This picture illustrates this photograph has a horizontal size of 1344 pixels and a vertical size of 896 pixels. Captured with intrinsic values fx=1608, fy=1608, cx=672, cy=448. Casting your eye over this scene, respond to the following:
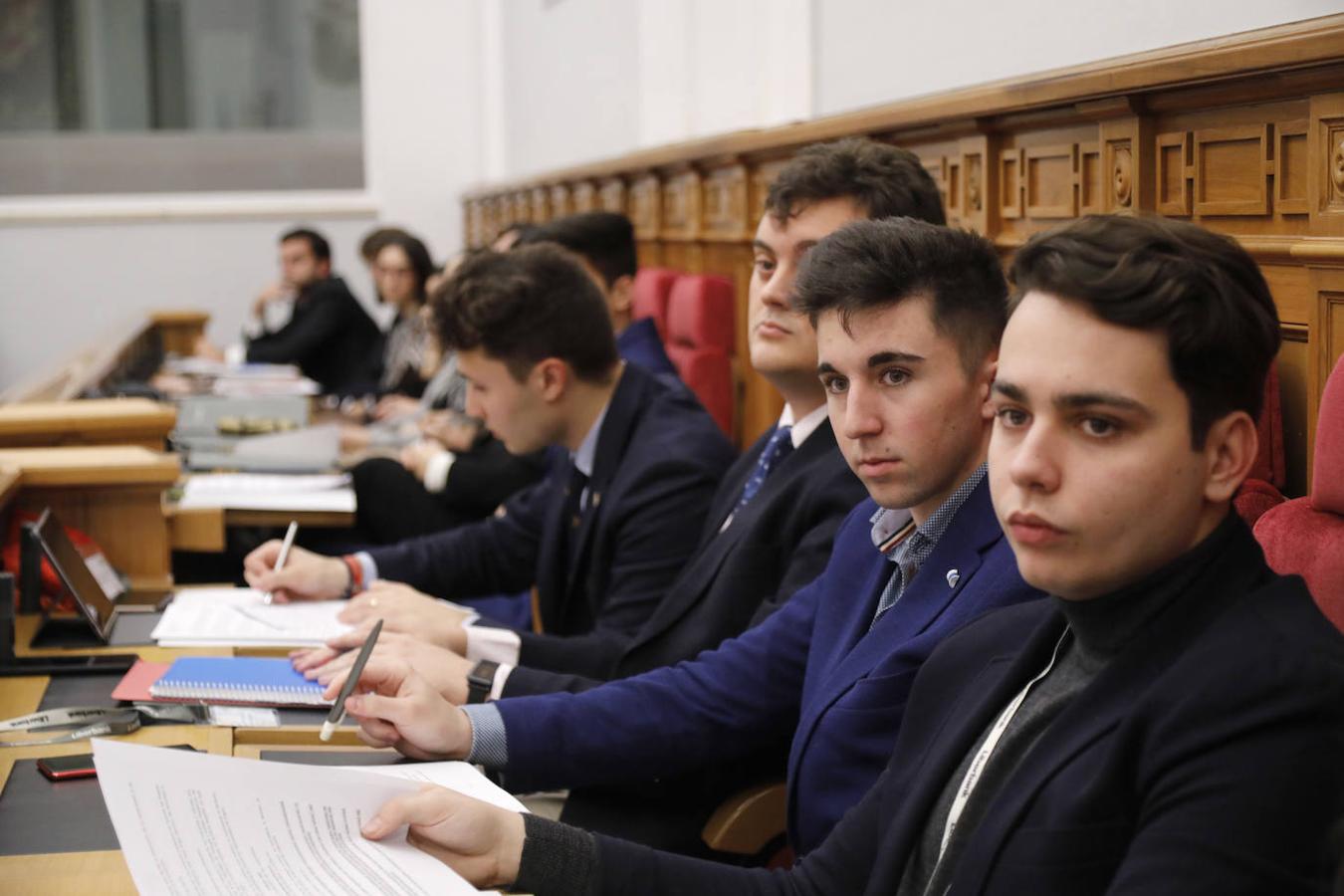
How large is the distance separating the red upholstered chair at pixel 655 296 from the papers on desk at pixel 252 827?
317cm

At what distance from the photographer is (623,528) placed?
9.43 ft

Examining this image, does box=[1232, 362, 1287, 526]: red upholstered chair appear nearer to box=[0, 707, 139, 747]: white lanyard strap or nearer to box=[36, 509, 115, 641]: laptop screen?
box=[0, 707, 139, 747]: white lanyard strap

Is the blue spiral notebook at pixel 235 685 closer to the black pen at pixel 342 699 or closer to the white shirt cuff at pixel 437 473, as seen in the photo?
the black pen at pixel 342 699

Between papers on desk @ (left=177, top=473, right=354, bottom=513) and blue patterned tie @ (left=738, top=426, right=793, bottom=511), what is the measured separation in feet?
4.59

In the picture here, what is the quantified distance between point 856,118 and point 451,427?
2273 millimetres

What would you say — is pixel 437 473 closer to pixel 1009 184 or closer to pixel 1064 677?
pixel 1009 184

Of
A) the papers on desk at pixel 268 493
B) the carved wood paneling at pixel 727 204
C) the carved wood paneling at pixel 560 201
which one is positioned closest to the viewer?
the papers on desk at pixel 268 493

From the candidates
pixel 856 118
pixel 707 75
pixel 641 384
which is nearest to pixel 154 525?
pixel 641 384

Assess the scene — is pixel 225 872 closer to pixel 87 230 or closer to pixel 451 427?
pixel 451 427

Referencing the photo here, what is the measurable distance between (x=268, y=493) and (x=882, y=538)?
2.30 m

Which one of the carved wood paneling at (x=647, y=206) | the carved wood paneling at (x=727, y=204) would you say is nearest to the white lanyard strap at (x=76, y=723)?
the carved wood paneling at (x=727, y=204)

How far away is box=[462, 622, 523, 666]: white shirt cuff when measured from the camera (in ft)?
8.16

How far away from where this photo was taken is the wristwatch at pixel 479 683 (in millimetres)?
2184

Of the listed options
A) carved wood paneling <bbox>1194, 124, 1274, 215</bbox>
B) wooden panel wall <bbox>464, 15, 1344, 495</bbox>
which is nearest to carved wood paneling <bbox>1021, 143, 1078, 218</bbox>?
wooden panel wall <bbox>464, 15, 1344, 495</bbox>
